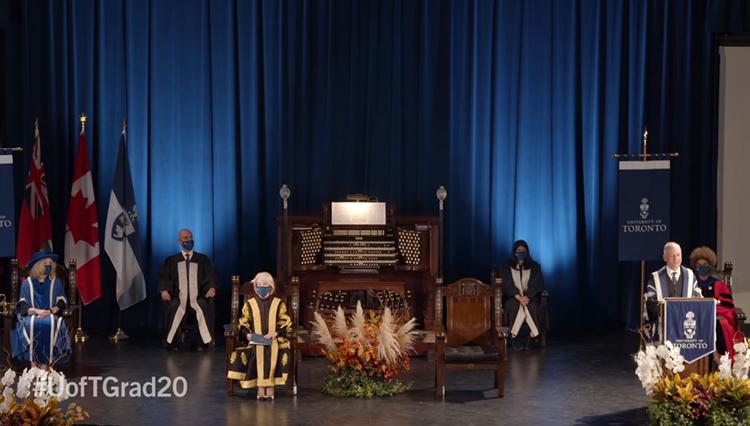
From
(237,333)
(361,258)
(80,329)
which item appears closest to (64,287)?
(80,329)

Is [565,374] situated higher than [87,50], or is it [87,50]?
[87,50]

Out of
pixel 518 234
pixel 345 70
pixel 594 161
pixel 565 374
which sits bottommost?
pixel 565 374

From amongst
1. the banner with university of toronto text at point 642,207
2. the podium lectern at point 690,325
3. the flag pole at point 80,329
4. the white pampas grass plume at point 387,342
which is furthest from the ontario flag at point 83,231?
the podium lectern at point 690,325

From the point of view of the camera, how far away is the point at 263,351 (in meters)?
9.66

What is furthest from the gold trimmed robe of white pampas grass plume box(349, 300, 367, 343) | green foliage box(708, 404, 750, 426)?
green foliage box(708, 404, 750, 426)

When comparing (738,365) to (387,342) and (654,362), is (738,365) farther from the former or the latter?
(387,342)

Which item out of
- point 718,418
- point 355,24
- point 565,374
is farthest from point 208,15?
point 718,418

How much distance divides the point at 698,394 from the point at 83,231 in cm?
674

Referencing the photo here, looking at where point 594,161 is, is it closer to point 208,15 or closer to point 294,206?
point 294,206

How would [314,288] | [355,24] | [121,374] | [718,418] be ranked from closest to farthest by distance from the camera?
[718,418], [121,374], [314,288], [355,24]

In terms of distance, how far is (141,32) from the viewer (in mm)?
12742

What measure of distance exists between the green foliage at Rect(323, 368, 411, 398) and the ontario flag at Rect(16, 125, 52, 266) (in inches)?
151

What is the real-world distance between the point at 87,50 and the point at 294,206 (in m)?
2.72

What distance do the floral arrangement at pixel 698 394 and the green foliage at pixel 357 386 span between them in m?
2.29
